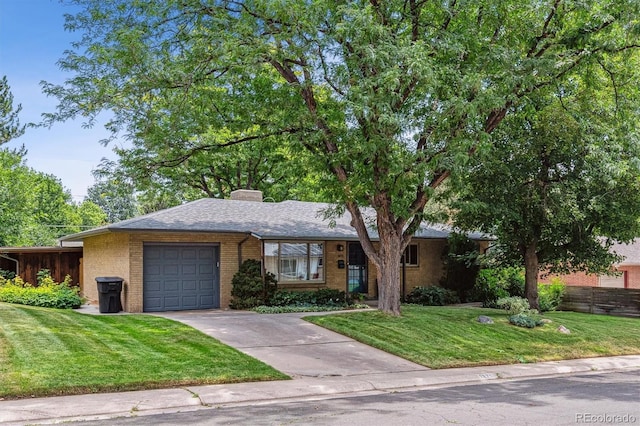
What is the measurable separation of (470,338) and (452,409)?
6.48 m

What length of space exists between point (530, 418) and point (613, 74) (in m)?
11.7

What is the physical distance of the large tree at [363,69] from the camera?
12930mm

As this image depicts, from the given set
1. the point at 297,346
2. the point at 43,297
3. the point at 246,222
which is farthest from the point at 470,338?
the point at 43,297

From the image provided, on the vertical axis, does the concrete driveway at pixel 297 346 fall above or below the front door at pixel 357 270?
below

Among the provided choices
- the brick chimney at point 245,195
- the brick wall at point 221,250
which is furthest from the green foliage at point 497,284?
the brick chimney at point 245,195

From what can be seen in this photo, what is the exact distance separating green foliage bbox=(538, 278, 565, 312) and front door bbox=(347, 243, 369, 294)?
6.90 m

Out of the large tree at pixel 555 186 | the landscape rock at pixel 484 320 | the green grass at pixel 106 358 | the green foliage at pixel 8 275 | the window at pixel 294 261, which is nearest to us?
the green grass at pixel 106 358

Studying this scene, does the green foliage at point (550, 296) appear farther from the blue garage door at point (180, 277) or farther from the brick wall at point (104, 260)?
the brick wall at point (104, 260)

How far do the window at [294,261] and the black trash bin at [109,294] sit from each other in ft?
16.9

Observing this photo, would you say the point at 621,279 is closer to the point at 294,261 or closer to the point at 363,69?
the point at 294,261

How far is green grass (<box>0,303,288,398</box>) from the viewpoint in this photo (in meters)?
8.95

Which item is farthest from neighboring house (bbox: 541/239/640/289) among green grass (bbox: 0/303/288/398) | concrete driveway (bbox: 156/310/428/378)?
green grass (bbox: 0/303/288/398)

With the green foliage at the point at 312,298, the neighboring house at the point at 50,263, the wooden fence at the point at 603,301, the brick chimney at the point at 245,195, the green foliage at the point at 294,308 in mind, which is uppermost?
the brick chimney at the point at 245,195

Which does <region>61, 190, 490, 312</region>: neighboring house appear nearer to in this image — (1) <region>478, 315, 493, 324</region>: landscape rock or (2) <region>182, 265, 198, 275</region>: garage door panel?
(2) <region>182, 265, 198, 275</region>: garage door panel
